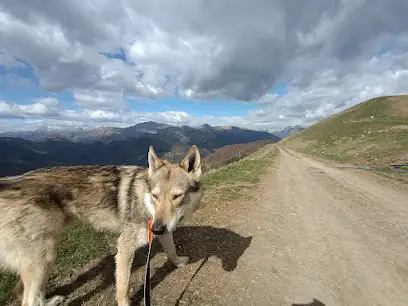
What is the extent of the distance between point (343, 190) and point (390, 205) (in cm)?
333

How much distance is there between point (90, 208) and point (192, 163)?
7.97 feet

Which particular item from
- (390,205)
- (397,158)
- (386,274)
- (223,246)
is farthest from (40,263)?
(397,158)

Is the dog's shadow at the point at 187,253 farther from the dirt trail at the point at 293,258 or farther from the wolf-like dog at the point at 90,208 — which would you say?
the wolf-like dog at the point at 90,208

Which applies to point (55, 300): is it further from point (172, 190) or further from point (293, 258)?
point (293, 258)

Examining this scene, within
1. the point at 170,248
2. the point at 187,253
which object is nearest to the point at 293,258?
the point at 187,253

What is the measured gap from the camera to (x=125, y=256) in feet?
16.2

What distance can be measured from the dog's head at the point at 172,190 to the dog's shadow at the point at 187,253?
200cm

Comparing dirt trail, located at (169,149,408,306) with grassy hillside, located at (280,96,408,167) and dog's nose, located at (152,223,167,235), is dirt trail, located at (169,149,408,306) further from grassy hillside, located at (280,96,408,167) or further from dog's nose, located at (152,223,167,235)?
grassy hillside, located at (280,96,408,167)

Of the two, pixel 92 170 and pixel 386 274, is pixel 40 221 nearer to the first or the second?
pixel 92 170

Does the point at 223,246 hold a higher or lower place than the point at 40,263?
lower

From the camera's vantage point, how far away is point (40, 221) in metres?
4.28

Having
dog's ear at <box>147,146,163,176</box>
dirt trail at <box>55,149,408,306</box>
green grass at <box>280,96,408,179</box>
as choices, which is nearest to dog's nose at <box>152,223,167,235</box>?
dog's ear at <box>147,146,163,176</box>

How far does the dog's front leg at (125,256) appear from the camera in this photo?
15.6 feet

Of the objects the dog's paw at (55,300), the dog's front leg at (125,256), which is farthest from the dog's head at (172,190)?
the dog's paw at (55,300)
